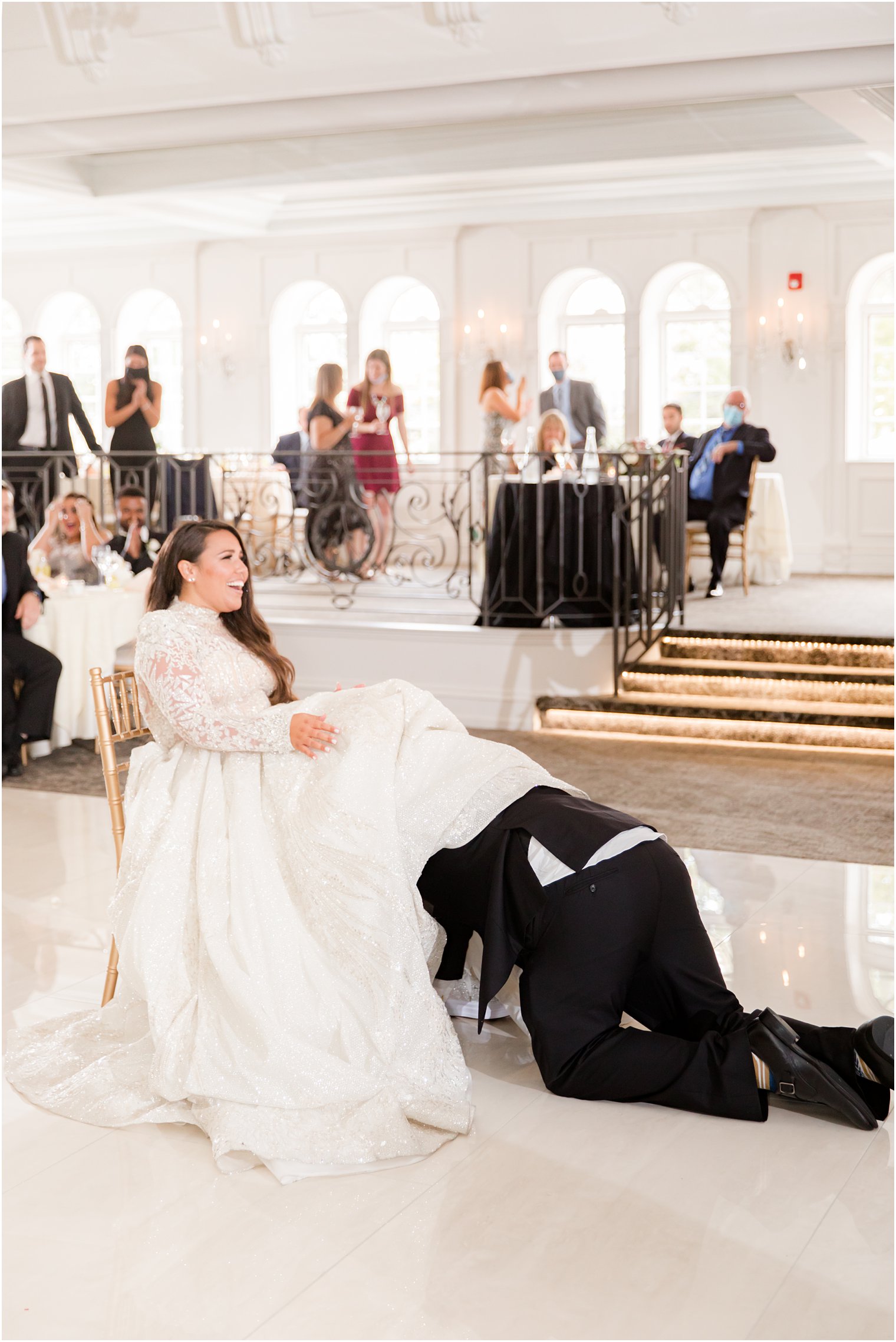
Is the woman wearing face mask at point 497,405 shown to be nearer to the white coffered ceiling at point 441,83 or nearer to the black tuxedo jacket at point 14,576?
the white coffered ceiling at point 441,83

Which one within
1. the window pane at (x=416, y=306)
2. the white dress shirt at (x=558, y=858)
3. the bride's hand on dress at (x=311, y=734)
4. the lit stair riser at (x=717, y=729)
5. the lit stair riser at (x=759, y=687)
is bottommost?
the lit stair riser at (x=717, y=729)

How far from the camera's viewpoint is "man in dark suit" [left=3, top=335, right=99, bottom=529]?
28.5 ft

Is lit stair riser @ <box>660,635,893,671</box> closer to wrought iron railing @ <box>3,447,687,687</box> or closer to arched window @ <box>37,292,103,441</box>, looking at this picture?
wrought iron railing @ <box>3,447,687,687</box>

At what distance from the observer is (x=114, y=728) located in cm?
322

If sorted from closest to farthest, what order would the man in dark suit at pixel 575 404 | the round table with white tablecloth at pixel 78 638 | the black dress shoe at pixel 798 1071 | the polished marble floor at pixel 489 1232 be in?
the polished marble floor at pixel 489 1232 → the black dress shoe at pixel 798 1071 → the round table with white tablecloth at pixel 78 638 → the man in dark suit at pixel 575 404

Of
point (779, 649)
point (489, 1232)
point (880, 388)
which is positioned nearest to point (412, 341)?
point (880, 388)

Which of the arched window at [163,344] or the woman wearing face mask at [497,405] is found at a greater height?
the arched window at [163,344]

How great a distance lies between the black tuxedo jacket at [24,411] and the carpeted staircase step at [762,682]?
417 cm

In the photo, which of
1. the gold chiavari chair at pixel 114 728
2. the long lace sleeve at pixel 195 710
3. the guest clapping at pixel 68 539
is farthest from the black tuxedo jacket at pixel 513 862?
the guest clapping at pixel 68 539

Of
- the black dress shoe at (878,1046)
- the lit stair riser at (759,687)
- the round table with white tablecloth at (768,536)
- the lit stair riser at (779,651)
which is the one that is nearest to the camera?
the black dress shoe at (878,1046)

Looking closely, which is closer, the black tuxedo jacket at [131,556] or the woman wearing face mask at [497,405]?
the black tuxedo jacket at [131,556]

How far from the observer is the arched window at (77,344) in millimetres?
14117

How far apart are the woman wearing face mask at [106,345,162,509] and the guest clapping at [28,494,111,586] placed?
166 cm

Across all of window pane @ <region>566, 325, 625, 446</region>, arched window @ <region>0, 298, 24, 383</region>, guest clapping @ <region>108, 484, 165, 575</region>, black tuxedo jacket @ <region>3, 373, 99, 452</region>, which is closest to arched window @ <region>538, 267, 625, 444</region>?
window pane @ <region>566, 325, 625, 446</region>
